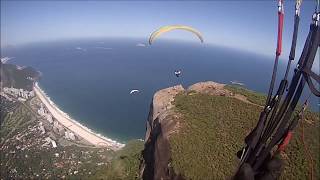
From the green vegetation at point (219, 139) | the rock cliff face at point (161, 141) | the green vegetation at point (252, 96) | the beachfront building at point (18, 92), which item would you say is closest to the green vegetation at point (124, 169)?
the rock cliff face at point (161, 141)

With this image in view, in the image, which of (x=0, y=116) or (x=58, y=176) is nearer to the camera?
(x=58, y=176)

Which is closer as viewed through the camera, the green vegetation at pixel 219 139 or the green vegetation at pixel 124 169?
the green vegetation at pixel 219 139

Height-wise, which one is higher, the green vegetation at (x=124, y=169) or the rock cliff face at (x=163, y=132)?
the rock cliff face at (x=163, y=132)

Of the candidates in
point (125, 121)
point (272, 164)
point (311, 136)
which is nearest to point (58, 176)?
point (125, 121)

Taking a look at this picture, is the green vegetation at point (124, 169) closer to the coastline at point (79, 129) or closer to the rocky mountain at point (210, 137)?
the rocky mountain at point (210, 137)

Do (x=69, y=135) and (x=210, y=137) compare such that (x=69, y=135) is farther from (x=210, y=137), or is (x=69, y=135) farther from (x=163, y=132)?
(x=210, y=137)

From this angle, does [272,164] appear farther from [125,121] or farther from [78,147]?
[125,121]

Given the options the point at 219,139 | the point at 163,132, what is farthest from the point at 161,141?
the point at 219,139
